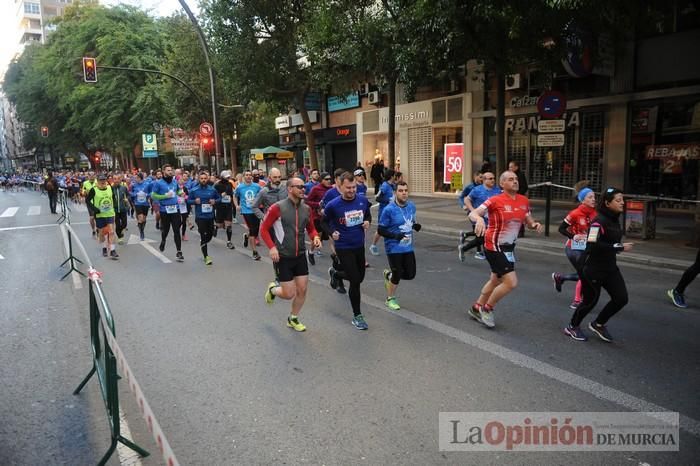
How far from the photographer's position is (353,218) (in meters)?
6.24

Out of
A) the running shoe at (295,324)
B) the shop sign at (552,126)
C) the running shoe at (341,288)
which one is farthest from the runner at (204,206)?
the shop sign at (552,126)

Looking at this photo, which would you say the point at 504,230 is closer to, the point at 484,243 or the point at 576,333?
the point at 484,243

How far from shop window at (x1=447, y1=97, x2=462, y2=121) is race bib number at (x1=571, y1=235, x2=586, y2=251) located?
54.1ft

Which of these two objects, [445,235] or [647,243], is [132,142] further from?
[647,243]

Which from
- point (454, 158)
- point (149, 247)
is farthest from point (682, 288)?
point (454, 158)

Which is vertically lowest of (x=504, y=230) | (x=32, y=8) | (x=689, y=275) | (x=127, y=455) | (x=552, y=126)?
(x=127, y=455)

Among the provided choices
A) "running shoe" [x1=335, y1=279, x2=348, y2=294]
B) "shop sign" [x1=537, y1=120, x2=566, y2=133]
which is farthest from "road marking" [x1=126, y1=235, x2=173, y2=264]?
"shop sign" [x1=537, y1=120, x2=566, y2=133]

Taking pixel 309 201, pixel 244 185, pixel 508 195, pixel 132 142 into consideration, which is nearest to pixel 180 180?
pixel 244 185

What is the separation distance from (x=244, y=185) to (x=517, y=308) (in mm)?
6673

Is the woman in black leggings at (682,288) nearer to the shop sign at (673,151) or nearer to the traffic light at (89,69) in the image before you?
the shop sign at (673,151)

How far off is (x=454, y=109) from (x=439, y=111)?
0.94 metres

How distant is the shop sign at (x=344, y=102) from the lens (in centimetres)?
2841

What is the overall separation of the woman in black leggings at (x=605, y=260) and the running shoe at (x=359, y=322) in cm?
232

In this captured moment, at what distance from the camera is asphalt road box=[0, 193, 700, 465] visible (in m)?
3.55
